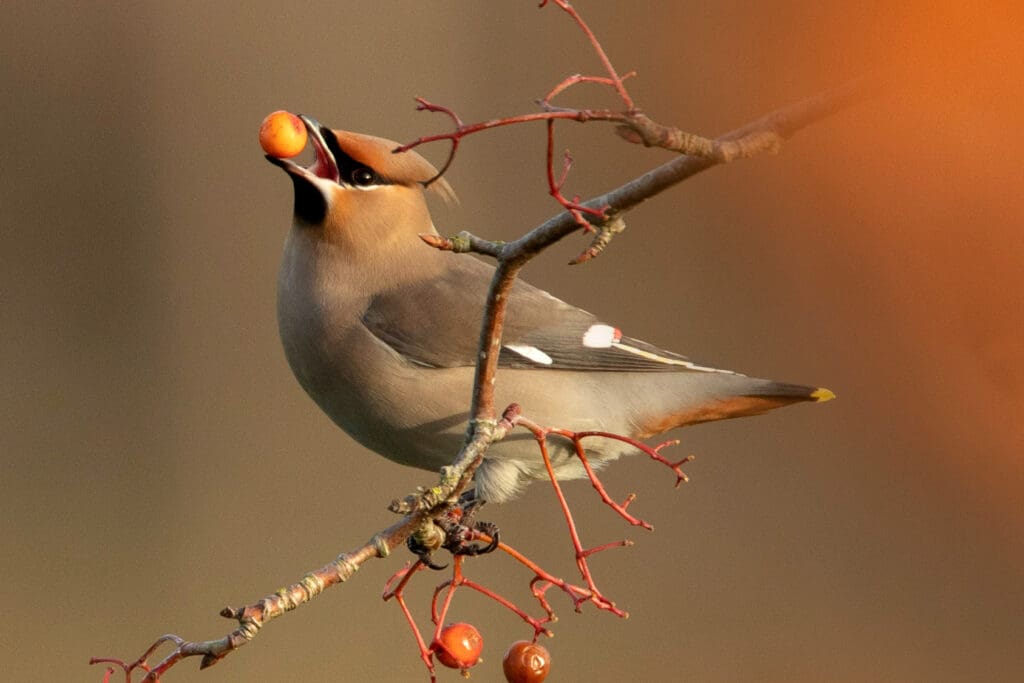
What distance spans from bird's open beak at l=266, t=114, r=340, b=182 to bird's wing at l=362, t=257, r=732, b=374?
0.21 metres

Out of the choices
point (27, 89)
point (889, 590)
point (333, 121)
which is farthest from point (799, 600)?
point (27, 89)

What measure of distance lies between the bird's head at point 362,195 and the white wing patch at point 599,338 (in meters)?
0.31

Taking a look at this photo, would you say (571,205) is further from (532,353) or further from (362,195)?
(532,353)

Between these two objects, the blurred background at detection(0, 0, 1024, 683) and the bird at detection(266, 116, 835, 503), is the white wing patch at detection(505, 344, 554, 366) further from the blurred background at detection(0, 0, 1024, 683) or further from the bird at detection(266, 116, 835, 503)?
the blurred background at detection(0, 0, 1024, 683)

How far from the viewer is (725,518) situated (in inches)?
185

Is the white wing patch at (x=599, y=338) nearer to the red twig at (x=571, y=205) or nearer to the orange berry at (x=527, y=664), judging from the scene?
the orange berry at (x=527, y=664)

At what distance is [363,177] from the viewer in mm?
2129

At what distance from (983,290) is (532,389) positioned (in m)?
1.45

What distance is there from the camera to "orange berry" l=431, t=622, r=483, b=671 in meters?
1.55

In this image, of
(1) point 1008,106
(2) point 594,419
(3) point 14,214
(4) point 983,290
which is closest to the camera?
(1) point 1008,106

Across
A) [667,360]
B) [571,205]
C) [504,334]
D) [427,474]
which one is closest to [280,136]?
[571,205]

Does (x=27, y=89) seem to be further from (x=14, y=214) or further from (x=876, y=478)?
(x=876, y=478)

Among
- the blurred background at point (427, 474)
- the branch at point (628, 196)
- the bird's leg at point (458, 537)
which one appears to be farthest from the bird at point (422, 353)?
the blurred background at point (427, 474)

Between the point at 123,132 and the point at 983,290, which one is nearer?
the point at 983,290
